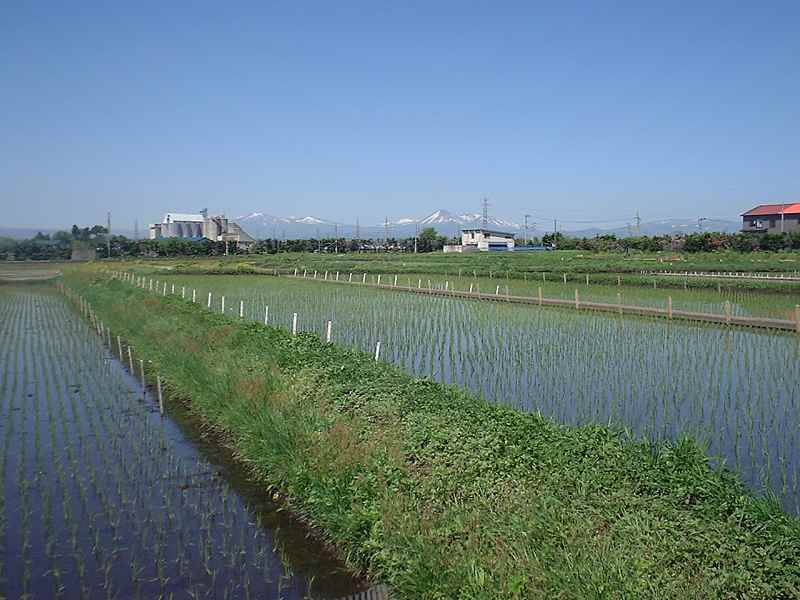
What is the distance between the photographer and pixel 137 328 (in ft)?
60.7

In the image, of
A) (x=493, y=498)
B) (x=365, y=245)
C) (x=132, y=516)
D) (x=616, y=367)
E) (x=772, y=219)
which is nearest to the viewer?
(x=493, y=498)

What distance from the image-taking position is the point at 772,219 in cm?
6850

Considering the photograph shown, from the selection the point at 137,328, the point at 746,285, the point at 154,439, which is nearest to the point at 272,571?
the point at 154,439

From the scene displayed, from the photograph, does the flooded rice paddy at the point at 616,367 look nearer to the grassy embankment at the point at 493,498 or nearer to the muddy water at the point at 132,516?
the grassy embankment at the point at 493,498

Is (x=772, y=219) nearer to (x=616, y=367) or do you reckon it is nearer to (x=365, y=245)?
(x=365, y=245)

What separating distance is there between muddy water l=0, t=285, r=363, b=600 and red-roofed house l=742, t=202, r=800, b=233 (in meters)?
64.6

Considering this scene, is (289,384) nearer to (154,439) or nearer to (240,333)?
(154,439)

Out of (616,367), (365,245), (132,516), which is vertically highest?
(365,245)

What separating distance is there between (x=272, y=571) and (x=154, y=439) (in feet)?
14.8

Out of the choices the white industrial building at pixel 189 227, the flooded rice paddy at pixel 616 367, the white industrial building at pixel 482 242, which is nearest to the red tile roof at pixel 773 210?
the white industrial building at pixel 482 242

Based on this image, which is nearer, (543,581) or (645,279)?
(543,581)

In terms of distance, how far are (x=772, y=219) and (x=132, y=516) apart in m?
72.9

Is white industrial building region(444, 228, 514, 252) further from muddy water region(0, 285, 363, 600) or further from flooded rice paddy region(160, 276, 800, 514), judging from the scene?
muddy water region(0, 285, 363, 600)

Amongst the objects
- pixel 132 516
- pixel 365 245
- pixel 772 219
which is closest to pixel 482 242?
pixel 365 245
